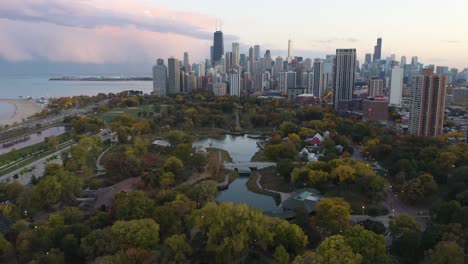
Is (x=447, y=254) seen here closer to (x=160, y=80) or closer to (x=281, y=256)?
(x=281, y=256)

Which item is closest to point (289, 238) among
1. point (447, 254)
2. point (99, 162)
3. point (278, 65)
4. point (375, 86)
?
point (447, 254)

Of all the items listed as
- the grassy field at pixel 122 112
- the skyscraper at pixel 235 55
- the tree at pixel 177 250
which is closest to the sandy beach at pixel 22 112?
the grassy field at pixel 122 112

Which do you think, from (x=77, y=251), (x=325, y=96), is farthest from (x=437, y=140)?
(x=325, y=96)

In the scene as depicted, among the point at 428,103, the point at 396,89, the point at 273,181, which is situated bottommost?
the point at 273,181

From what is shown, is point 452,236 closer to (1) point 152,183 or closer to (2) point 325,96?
(1) point 152,183

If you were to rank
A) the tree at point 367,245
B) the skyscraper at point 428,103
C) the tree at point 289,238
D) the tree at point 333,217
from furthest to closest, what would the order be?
the skyscraper at point 428,103
the tree at point 333,217
the tree at point 289,238
the tree at point 367,245

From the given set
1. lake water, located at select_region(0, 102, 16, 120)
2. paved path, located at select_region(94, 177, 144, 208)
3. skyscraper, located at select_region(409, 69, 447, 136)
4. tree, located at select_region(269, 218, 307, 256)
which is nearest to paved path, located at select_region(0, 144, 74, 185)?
paved path, located at select_region(94, 177, 144, 208)

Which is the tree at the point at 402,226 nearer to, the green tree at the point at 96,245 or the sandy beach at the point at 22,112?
the green tree at the point at 96,245
